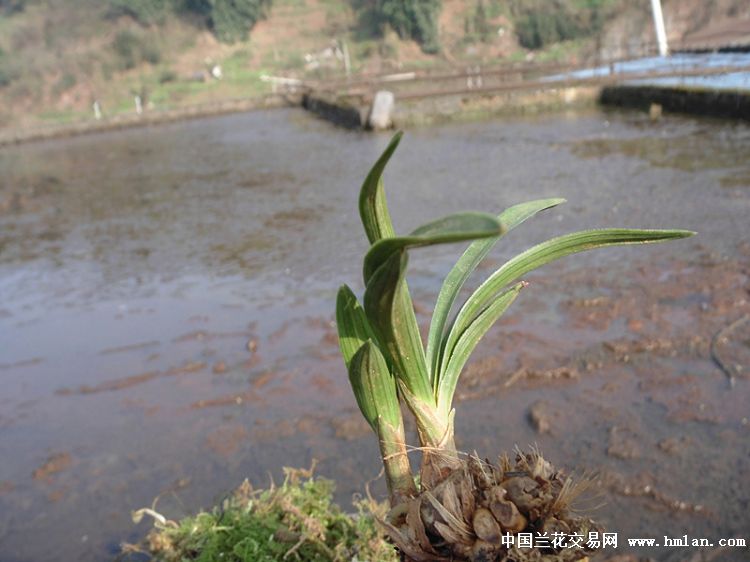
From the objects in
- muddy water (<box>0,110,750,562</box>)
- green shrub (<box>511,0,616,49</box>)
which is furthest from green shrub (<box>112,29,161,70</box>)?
muddy water (<box>0,110,750,562</box>)

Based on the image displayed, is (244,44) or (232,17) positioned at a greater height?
(232,17)

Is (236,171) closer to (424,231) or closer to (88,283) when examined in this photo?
(88,283)

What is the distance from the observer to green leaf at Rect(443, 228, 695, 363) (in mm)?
747

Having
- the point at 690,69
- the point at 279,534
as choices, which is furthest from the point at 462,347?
the point at 690,69

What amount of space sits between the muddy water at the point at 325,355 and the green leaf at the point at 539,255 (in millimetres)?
689

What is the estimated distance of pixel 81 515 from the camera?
2332mm

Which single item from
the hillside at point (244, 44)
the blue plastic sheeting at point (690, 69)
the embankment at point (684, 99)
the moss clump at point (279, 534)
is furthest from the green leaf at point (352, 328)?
the hillside at point (244, 44)

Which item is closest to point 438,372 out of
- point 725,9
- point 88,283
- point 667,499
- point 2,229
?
point 667,499

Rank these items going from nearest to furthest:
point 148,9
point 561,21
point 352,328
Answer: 1. point 352,328
2. point 561,21
3. point 148,9

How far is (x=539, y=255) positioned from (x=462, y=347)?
15cm

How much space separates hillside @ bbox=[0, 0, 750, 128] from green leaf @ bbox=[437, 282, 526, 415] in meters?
25.7

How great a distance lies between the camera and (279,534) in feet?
4.79

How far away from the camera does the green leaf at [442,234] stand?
1.60ft

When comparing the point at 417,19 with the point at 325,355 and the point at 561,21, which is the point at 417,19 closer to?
the point at 561,21
